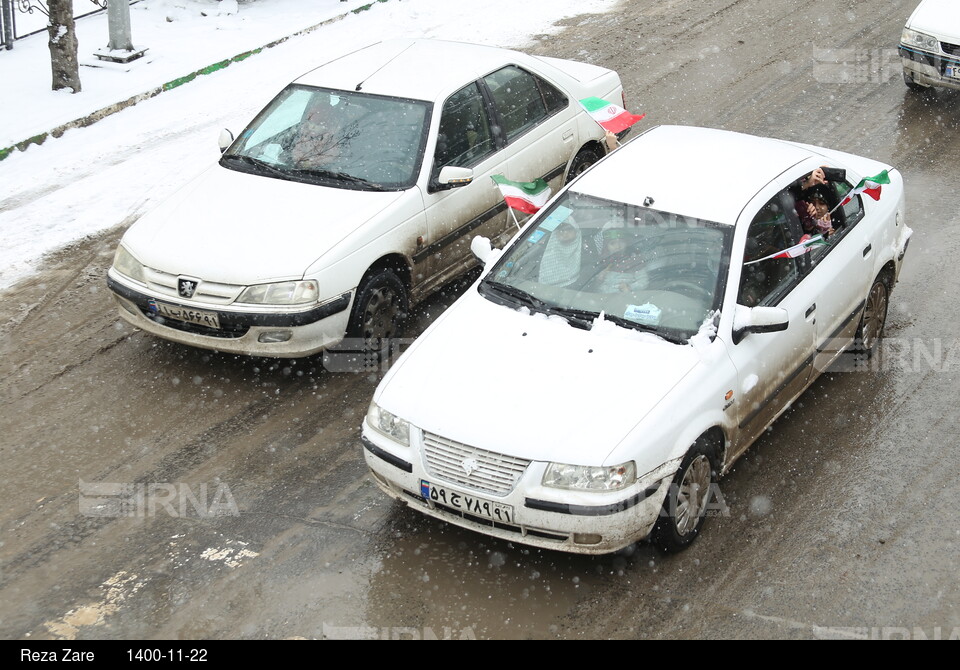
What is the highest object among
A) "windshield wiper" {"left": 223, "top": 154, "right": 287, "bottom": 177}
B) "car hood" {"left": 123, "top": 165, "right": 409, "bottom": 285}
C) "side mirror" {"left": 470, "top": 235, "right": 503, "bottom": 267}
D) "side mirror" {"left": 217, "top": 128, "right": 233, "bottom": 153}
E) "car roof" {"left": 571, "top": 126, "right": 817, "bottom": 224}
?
"car roof" {"left": 571, "top": 126, "right": 817, "bottom": 224}

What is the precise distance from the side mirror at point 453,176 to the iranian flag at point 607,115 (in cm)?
197

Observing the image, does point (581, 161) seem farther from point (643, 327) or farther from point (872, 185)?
point (643, 327)

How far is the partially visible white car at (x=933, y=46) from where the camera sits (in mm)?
11266

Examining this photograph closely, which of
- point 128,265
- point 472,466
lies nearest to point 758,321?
point 472,466

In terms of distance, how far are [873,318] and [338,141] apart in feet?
12.9

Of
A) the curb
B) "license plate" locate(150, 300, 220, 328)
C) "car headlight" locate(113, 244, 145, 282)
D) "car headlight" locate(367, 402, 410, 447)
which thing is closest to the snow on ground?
the curb

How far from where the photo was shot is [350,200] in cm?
750

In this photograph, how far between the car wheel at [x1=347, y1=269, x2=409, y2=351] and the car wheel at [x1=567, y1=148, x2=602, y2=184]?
7.35 ft

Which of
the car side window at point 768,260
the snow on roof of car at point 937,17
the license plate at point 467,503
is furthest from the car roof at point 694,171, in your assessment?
the snow on roof of car at point 937,17

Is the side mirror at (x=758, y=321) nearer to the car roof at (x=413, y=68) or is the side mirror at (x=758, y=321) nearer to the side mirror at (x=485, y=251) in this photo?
the side mirror at (x=485, y=251)

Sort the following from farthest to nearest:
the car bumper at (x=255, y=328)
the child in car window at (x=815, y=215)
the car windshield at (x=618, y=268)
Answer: the car bumper at (x=255, y=328) → the child in car window at (x=815, y=215) → the car windshield at (x=618, y=268)

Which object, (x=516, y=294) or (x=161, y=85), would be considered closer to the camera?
(x=516, y=294)

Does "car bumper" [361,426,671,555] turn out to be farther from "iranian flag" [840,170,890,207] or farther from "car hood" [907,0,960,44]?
"car hood" [907,0,960,44]

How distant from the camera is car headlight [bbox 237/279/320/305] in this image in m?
6.90
